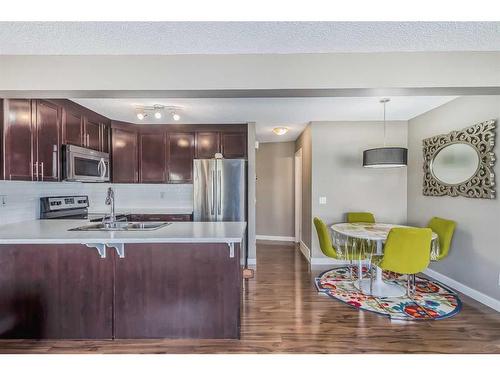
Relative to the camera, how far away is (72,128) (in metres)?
3.47

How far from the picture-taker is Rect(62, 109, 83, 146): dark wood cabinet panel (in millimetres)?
3334

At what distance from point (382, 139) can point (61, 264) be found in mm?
4508

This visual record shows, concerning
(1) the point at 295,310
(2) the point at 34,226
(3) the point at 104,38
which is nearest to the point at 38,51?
(3) the point at 104,38

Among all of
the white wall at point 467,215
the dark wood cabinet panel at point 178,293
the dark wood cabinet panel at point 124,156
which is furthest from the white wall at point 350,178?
the dark wood cabinet panel at point 124,156

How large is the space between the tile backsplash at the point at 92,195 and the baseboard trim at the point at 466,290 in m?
3.82

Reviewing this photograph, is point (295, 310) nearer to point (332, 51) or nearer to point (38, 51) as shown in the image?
point (332, 51)

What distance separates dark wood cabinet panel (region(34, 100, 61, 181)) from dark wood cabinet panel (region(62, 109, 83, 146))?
0.33 ft

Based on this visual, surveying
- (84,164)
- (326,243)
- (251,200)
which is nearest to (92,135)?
(84,164)

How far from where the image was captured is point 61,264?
2.29 meters

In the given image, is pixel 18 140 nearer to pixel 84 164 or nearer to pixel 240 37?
pixel 84 164

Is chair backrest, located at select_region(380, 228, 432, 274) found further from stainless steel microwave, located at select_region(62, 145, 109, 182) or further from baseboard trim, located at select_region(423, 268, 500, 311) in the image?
stainless steel microwave, located at select_region(62, 145, 109, 182)

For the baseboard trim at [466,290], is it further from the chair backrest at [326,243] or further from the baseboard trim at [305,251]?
→ the baseboard trim at [305,251]

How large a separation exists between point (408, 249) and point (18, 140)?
12.9ft

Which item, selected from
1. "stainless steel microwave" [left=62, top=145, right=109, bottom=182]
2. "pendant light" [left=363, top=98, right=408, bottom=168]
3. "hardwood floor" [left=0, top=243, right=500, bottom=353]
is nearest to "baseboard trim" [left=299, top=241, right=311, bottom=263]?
"hardwood floor" [left=0, top=243, right=500, bottom=353]
